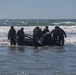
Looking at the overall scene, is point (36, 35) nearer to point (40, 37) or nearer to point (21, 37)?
point (40, 37)

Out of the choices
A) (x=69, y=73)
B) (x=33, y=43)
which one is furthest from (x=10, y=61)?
(x=33, y=43)

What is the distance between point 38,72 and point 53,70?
0.72 meters

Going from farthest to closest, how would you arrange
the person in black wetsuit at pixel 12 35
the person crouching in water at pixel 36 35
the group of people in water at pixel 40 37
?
the person in black wetsuit at pixel 12 35 → the group of people in water at pixel 40 37 → the person crouching in water at pixel 36 35

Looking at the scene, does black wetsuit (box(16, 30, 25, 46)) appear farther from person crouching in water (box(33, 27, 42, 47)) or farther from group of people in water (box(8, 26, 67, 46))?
person crouching in water (box(33, 27, 42, 47))

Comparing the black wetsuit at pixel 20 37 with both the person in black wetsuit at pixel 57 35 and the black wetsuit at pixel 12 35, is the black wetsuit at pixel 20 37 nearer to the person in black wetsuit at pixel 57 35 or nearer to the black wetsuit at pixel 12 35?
the black wetsuit at pixel 12 35

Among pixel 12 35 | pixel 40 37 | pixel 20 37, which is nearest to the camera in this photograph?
pixel 20 37

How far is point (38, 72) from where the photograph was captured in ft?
39.8

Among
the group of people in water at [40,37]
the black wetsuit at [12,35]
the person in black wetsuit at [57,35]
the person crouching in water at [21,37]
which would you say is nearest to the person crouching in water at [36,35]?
the group of people in water at [40,37]

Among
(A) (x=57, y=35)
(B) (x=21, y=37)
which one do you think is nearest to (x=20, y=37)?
(B) (x=21, y=37)

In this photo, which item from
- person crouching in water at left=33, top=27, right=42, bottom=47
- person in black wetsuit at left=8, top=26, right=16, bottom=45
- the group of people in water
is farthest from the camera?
person in black wetsuit at left=8, top=26, right=16, bottom=45

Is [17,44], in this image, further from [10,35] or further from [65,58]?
[65,58]

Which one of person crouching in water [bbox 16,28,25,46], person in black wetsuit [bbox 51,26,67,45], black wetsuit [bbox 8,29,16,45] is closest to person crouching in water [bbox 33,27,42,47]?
person crouching in water [bbox 16,28,25,46]

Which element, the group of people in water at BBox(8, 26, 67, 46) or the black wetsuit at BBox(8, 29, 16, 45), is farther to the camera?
the black wetsuit at BBox(8, 29, 16, 45)

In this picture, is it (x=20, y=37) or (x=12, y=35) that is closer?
(x=20, y=37)
